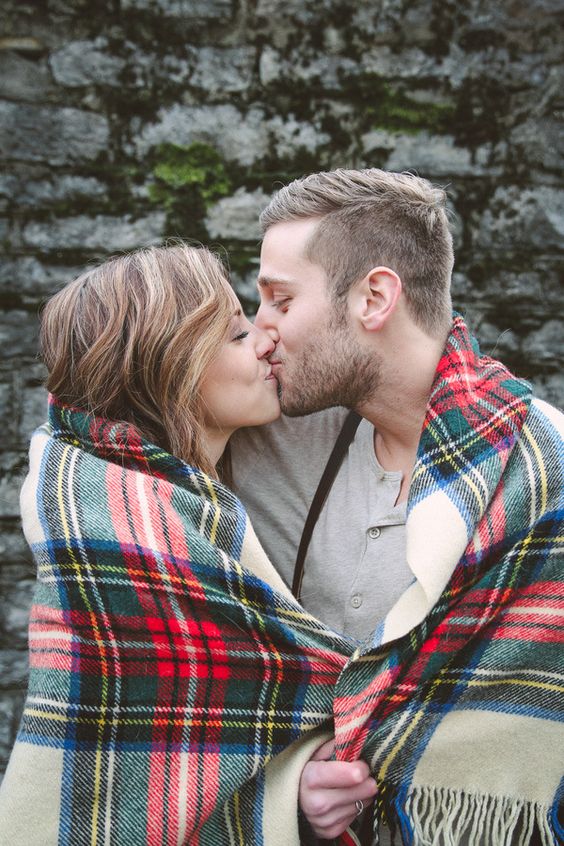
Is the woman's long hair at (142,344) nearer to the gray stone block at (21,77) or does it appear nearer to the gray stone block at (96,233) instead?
the gray stone block at (96,233)

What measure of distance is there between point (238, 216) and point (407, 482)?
4.14 ft

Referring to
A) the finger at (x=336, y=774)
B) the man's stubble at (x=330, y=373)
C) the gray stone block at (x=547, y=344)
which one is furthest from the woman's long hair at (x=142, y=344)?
the gray stone block at (x=547, y=344)

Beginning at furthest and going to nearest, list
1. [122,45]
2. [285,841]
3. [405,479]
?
[122,45], [405,479], [285,841]

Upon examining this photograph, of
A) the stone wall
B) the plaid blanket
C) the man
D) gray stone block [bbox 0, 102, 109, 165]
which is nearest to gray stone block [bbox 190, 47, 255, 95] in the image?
the stone wall

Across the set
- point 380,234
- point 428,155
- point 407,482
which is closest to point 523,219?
point 428,155

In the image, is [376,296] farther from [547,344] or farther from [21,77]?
[21,77]

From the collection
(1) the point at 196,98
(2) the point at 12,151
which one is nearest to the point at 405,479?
(1) the point at 196,98

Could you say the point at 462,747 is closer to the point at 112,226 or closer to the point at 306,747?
the point at 306,747

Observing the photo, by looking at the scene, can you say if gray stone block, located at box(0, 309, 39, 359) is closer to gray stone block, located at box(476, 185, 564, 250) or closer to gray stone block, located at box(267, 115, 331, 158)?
gray stone block, located at box(267, 115, 331, 158)

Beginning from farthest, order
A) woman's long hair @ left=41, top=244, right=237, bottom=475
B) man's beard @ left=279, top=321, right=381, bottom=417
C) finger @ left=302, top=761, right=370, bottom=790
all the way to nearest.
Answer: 1. man's beard @ left=279, top=321, right=381, bottom=417
2. woman's long hair @ left=41, top=244, right=237, bottom=475
3. finger @ left=302, top=761, right=370, bottom=790

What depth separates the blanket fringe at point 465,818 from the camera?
1608 mm

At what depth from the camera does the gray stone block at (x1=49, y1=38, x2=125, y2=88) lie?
261cm

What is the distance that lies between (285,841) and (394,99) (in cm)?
224

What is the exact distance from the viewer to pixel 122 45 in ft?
8.56
